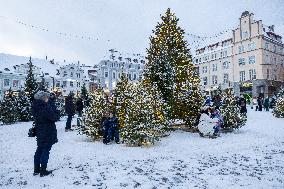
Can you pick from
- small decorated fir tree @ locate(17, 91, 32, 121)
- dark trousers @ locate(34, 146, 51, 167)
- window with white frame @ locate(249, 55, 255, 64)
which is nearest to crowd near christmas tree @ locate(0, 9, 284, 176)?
dark trousers @ locate(34, 146, 51, 167)

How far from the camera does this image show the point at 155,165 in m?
8.45

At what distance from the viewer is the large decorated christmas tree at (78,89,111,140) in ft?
42.1

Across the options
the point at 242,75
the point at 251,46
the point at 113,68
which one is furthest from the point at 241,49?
the point at 113,68

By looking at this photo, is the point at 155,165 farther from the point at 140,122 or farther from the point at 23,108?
the point at 23,108

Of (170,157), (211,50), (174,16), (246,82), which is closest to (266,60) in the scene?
(246,82)

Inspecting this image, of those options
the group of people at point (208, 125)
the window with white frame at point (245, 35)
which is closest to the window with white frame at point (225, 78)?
the window with white frame at point (245, 35)

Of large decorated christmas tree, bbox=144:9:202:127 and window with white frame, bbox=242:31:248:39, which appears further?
window with white frame, bbox=242:31:248:39

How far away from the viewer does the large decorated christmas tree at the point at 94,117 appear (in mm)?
12828

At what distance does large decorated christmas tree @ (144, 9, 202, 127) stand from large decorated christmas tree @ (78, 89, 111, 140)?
→ 3603 mm

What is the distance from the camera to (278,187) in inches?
256

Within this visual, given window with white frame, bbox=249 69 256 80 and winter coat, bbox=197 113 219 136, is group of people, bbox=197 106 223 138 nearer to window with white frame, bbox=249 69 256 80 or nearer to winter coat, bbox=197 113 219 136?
winter coat, bbox=197 113 219 136

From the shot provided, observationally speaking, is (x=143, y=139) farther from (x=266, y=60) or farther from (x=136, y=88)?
(x=266, y=60)

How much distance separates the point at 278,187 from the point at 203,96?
9584 mm

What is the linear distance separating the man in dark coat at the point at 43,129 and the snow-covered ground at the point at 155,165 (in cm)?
37
